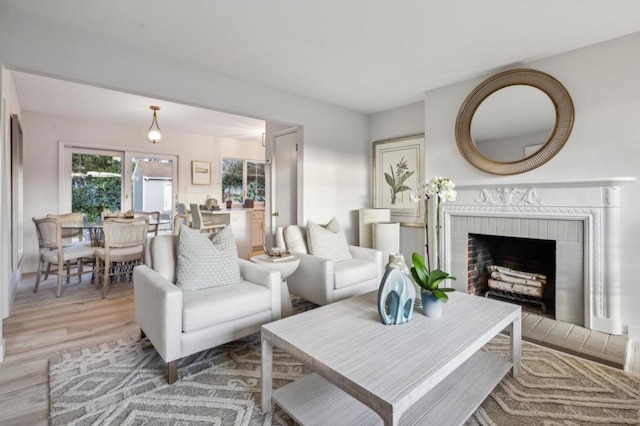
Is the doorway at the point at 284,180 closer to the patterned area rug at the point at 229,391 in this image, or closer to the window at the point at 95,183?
the patterned area rug at the point at 229,391

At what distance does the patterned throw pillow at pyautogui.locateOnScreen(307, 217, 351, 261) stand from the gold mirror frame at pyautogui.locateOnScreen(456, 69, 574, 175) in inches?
65.4

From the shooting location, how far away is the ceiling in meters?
2.19

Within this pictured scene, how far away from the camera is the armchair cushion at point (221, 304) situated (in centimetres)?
197

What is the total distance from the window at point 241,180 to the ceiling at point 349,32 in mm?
3753

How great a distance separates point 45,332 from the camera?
265 cm

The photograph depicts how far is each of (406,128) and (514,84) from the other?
1463 millimetres

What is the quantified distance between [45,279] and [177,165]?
2.89 meters

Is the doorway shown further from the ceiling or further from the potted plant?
the potted plant

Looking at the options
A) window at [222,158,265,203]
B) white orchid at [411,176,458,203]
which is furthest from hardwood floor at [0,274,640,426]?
window at [222,158,265,203]

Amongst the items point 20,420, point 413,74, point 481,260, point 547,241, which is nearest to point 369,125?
point 413,74

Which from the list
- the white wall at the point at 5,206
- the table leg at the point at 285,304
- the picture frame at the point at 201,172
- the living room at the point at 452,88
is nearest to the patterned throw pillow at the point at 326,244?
the table leg at the point at 285,304

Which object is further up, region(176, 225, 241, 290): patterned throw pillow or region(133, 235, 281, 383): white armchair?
region(176, 225, 241, 290): patterned throw pillow

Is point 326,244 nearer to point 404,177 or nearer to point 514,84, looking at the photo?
point 404,177

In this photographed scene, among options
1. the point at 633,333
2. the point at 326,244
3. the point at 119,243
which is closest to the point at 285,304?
the point at 326,244
